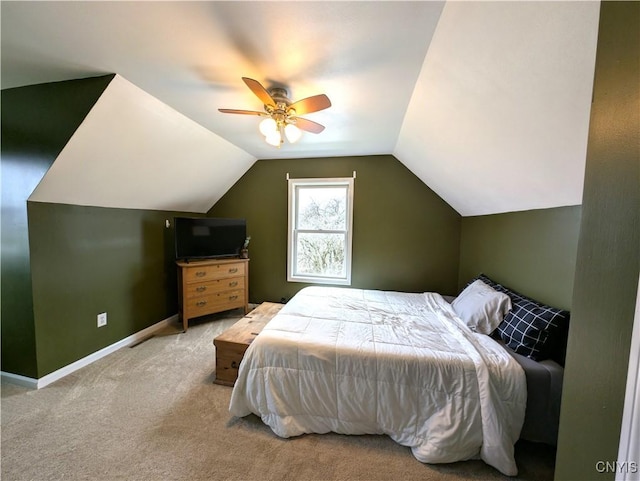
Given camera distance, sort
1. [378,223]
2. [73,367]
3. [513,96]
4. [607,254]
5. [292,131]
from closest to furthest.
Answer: [607,254]
[513,96]
[292,131]
[73,367]
[378,223]

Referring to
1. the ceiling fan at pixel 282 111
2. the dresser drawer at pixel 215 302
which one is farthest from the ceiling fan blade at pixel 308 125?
the dresser drawer at pixel 215 302

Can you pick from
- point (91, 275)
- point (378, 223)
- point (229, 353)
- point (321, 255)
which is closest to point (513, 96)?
point (378, 223)

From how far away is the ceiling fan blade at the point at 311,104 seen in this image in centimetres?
156

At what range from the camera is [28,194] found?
195cm

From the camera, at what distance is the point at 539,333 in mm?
1550

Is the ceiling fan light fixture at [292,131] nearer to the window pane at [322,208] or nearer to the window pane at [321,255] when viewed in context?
the window pane at [322,208]

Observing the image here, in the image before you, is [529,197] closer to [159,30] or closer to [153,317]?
[159,30]

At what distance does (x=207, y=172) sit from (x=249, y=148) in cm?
64

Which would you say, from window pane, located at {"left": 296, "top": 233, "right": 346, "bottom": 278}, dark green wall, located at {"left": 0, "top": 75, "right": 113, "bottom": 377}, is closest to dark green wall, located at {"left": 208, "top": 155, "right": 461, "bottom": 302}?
window pane, located at {"left": 296, "top": 233, "right": 346, "bottom": 278}

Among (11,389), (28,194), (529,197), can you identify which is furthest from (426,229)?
(11,389)

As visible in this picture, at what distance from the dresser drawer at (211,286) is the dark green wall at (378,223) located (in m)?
0.55

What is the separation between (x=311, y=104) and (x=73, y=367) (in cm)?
312

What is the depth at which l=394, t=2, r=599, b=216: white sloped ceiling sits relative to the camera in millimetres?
999

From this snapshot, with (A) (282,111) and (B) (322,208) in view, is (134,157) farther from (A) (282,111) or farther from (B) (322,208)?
(B) (322,208)
